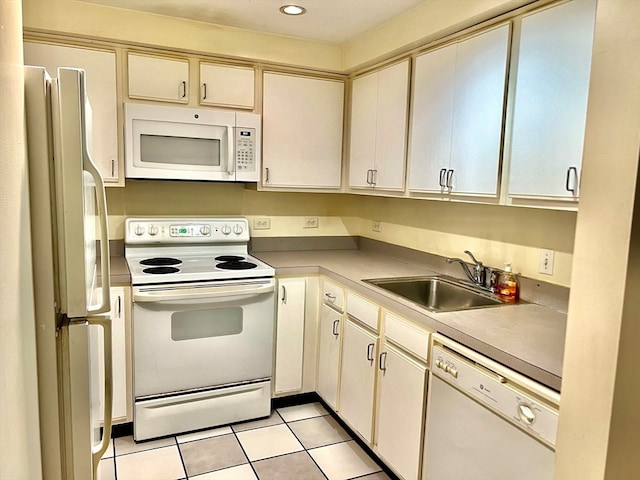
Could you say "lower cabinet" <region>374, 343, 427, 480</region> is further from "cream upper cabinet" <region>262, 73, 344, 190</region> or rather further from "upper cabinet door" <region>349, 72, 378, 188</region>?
"cream upper cabinet" <region>262, 73, 344, 190</region>

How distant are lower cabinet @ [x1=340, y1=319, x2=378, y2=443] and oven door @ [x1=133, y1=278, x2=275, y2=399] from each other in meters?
0.48

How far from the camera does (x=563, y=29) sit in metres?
1.69

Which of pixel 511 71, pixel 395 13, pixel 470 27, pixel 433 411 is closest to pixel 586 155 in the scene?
pixel 511 71

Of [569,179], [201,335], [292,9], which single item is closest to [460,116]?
[569,179]

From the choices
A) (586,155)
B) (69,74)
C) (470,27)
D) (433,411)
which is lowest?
(433,411)

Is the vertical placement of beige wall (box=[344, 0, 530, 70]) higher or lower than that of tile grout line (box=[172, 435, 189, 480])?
higher

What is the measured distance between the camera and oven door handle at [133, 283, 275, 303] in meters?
2.44

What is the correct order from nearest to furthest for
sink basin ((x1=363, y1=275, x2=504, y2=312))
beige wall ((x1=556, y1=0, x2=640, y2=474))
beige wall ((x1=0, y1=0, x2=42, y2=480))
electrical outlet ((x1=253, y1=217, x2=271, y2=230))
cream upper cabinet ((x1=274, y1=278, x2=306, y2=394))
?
beige wall ((x1=0, y1=0, x2=42, y2=480)) < beige wall ((x1=556, y1=0, x2=640, y2=474)) < sink basin ((x1=363, y1=275, x2=504, y2=312)) < cream upper cabinet ((x1=274, y1=278, x2=306, y2=394)) < electrical outlet ((x1=253, y1=217, x2=271, y2=230))

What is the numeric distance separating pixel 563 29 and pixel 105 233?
1.65 m

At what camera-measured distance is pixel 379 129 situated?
9.34 ft

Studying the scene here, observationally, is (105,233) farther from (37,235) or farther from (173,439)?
(173,439)

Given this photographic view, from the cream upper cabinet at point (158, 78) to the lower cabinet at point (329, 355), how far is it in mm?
1506

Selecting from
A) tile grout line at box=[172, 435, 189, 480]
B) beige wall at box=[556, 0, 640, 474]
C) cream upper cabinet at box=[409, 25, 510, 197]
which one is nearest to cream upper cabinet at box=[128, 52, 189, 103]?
cream upper cabinet at box=[409, 25, 510, 197]

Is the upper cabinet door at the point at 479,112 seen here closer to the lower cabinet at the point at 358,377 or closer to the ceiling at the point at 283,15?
the ceiling at the point at 283,15
